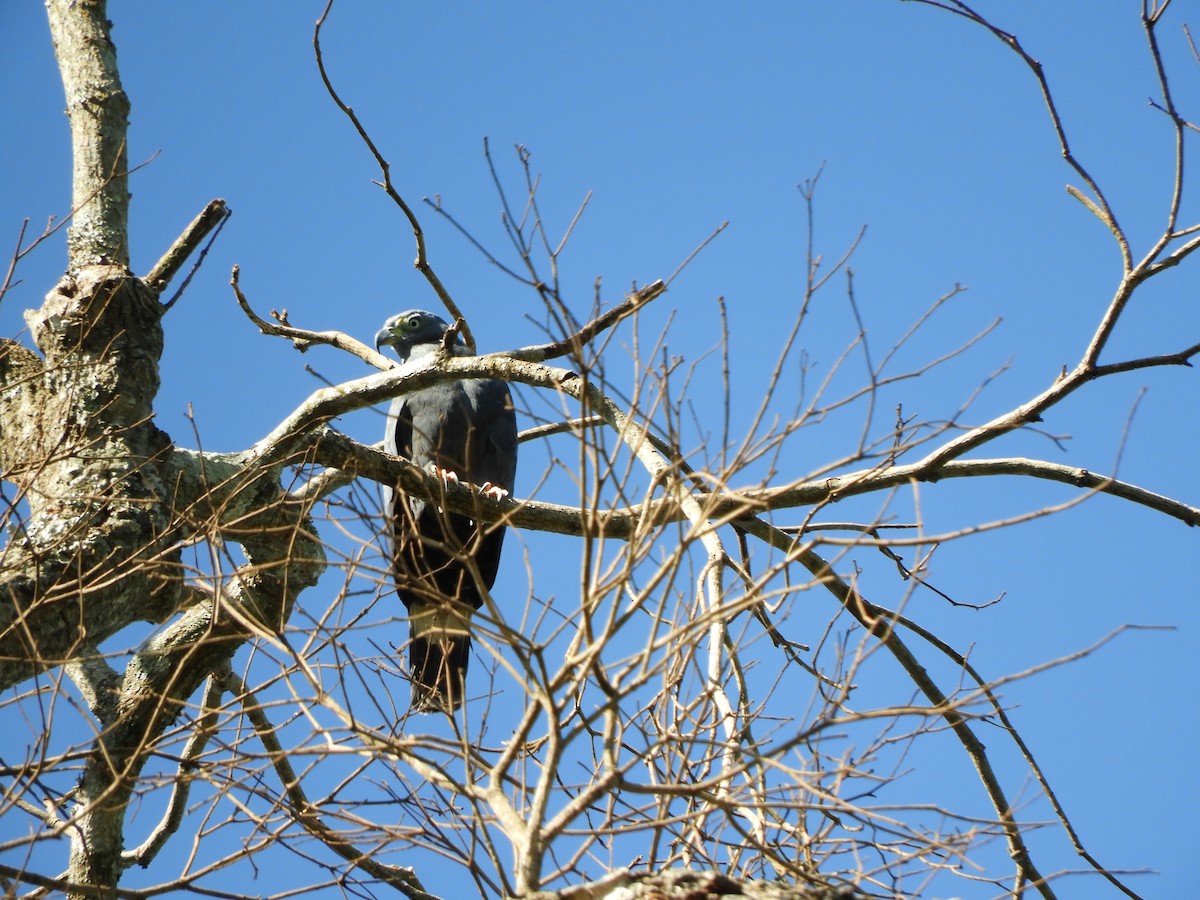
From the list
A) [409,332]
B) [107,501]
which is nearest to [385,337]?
[409,332]

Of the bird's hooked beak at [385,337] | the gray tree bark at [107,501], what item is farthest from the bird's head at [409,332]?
the gray tree bark at [107,501]

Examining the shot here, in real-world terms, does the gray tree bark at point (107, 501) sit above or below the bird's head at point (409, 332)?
below

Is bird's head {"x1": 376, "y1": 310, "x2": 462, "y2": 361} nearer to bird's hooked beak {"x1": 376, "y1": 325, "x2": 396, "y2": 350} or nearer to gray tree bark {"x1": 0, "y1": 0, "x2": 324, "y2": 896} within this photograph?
bird's hooked beak {"x1": 376, "y1": 325, "x2": 396, "y2": 350}

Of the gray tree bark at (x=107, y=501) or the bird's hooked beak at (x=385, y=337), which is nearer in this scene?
the gray tree bark at (x=107, y=501)

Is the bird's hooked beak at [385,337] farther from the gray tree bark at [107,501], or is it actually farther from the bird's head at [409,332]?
the gray tree bark at [107,501]

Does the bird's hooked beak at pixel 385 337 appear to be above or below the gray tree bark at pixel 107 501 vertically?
above

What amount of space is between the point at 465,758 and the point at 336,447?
184cm

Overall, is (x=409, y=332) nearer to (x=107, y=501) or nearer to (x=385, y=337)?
(x=385, y=337)

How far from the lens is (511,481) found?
5.79m

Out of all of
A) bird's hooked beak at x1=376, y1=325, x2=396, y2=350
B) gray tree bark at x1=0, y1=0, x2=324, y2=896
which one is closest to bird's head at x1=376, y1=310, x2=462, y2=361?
bird's hooked beak at x1=376, y1=325, x2=396, y2=350

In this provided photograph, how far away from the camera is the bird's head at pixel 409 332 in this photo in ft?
22.3

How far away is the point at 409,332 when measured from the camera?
683cm

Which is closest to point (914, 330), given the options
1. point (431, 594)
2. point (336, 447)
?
point (431, 594)

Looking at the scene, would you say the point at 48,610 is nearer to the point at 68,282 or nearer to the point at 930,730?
the point at 68,282
